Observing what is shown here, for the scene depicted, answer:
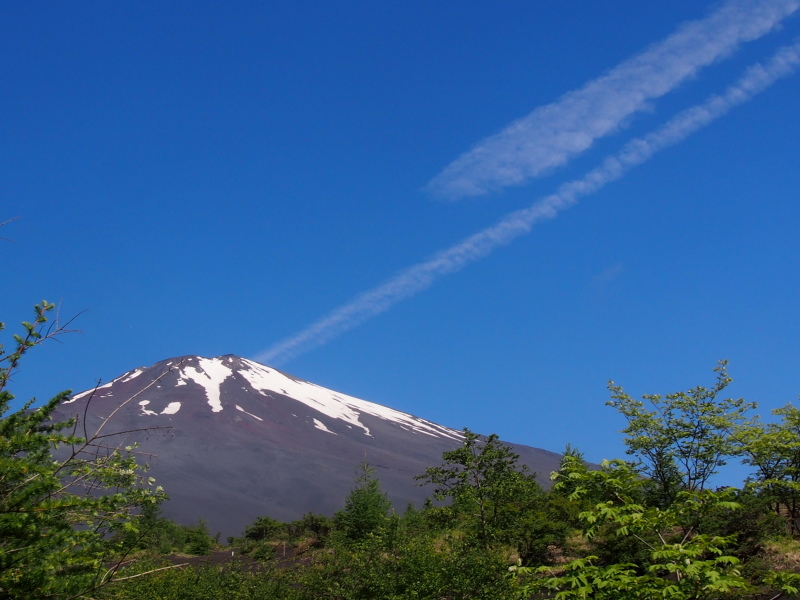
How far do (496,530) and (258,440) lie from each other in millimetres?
113600

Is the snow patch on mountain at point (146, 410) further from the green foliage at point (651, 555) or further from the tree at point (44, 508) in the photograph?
the green foliage at point (651, 555)

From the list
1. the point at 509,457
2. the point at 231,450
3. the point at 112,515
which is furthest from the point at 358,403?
the point at 112,515

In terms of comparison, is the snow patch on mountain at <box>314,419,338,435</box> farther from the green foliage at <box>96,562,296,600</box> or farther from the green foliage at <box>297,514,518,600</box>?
the green foliage at <box>297,514,518,600</box>

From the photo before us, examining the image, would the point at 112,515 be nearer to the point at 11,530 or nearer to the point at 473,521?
the point at 11,530

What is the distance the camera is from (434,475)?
808 inches

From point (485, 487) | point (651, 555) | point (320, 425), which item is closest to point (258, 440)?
point (320, 425)

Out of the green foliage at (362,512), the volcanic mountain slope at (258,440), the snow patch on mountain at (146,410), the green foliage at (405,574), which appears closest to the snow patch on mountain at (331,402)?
the volcanic mountain slope at (258,440)

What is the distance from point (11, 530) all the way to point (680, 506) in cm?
622

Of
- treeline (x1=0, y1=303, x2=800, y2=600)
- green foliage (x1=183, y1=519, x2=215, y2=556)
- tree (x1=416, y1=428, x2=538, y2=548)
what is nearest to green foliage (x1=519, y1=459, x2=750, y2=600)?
treeline (x1=0, y1=303, x2=800, y2=600)

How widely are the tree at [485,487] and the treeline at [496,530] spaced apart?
68 millimetres

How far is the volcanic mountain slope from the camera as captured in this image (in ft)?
306

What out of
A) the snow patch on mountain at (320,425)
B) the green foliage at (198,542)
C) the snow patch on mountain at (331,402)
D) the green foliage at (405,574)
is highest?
the snow patch on mountain at (331,402)

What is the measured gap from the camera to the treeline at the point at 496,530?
5328mm

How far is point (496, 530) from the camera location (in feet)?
62.7
